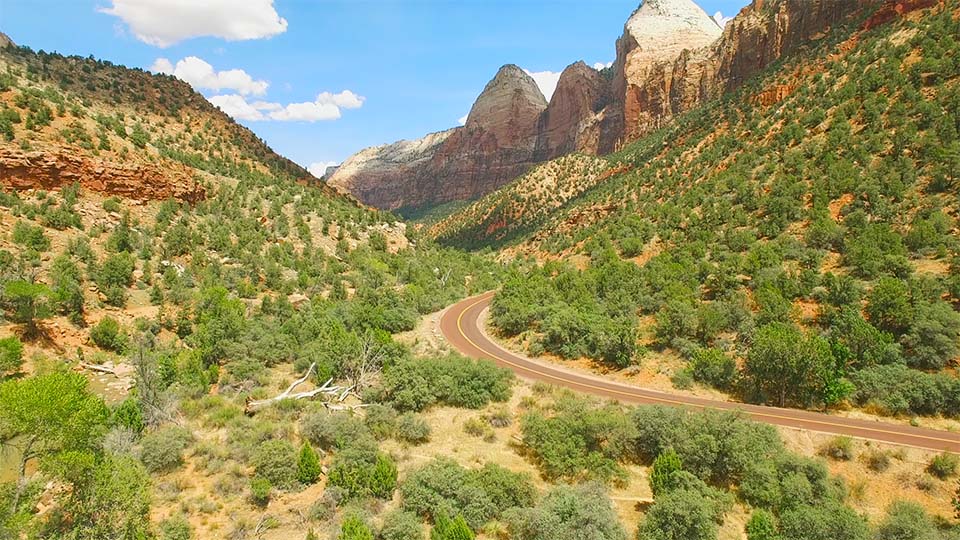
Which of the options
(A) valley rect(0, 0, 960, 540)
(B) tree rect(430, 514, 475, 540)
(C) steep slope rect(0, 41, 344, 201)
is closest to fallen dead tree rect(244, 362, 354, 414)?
(A) valley rect(0, 0, 960, 540)

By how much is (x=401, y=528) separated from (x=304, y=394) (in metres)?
10.7

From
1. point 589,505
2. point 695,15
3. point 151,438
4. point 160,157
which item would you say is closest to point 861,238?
point 589,505

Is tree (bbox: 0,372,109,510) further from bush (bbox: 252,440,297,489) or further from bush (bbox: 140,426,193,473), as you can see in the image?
bush (bbox: 252,440,297,489)

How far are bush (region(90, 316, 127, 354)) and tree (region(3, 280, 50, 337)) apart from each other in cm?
222

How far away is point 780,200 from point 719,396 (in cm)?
2425

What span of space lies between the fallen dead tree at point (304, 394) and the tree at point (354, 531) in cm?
1031

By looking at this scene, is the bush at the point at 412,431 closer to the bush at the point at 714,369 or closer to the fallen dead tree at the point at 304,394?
the fallen dead tree at the point at 304,394

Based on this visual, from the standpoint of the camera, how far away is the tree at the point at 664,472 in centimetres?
1539

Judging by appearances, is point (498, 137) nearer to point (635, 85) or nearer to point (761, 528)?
point (635, 85)

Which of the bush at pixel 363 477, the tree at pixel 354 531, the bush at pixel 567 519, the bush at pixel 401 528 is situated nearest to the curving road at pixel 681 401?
the bush at pixel 567 519

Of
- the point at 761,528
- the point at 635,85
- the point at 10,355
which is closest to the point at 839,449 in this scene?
the point at 761,528

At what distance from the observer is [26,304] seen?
896 inches

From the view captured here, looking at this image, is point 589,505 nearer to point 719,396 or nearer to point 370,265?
point 719,396

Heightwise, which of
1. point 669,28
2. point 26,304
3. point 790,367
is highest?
point 669,28
